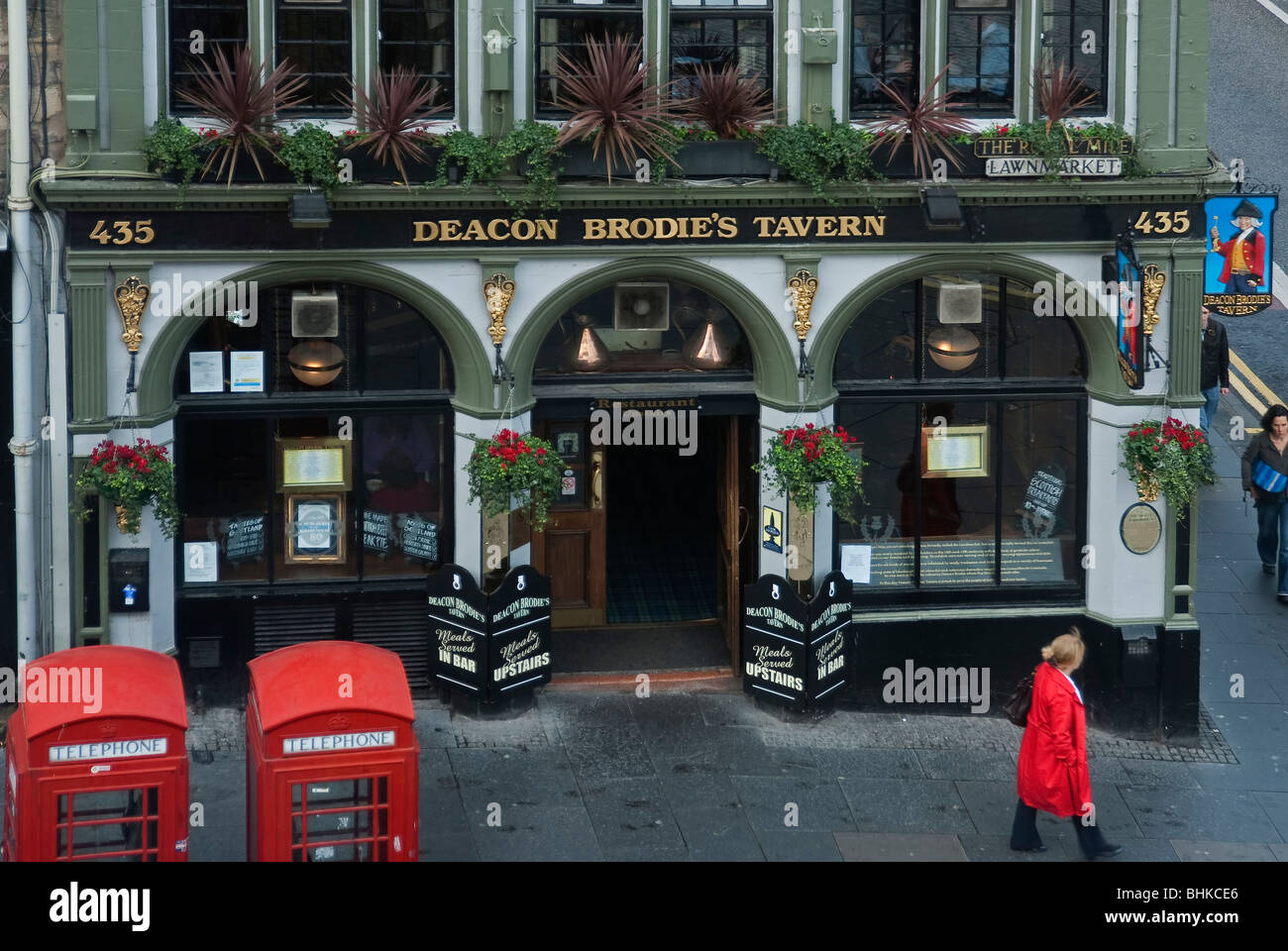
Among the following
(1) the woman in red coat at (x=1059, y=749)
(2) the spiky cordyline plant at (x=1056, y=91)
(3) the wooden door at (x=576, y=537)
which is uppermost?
(2) the spiky cordyline plant at (x=1056, y=91)

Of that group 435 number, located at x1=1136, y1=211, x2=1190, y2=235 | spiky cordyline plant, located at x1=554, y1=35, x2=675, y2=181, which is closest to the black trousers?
435 number, located at x1=1136, y1=211, x2=1190, y2=235

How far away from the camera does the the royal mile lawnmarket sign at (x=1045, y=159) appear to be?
52.0 feet

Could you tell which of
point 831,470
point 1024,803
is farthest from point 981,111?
point 1024,803

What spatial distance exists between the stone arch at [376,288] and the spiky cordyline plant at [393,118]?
2.84 ft

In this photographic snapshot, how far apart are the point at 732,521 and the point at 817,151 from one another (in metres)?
3.59

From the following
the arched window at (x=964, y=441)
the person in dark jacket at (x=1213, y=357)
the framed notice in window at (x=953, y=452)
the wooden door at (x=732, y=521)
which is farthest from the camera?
the person in dark jacket at (x=1213, y=357)

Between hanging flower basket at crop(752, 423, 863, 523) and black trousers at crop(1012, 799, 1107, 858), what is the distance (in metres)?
3.01

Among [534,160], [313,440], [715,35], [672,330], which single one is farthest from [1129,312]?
A: [313,440]

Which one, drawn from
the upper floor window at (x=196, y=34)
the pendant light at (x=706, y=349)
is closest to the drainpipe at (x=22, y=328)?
the upper floor window at (x=196, y=34)

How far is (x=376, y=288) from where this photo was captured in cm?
1593

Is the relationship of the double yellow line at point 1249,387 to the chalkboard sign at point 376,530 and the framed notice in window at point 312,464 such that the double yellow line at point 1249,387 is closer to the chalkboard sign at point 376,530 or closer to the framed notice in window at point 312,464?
the chalkboard sign at point 376,530

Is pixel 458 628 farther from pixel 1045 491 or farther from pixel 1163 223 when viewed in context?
pixel 1163 223

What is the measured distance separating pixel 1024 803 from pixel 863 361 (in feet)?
14.0

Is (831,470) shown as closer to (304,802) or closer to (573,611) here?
(573,611)
